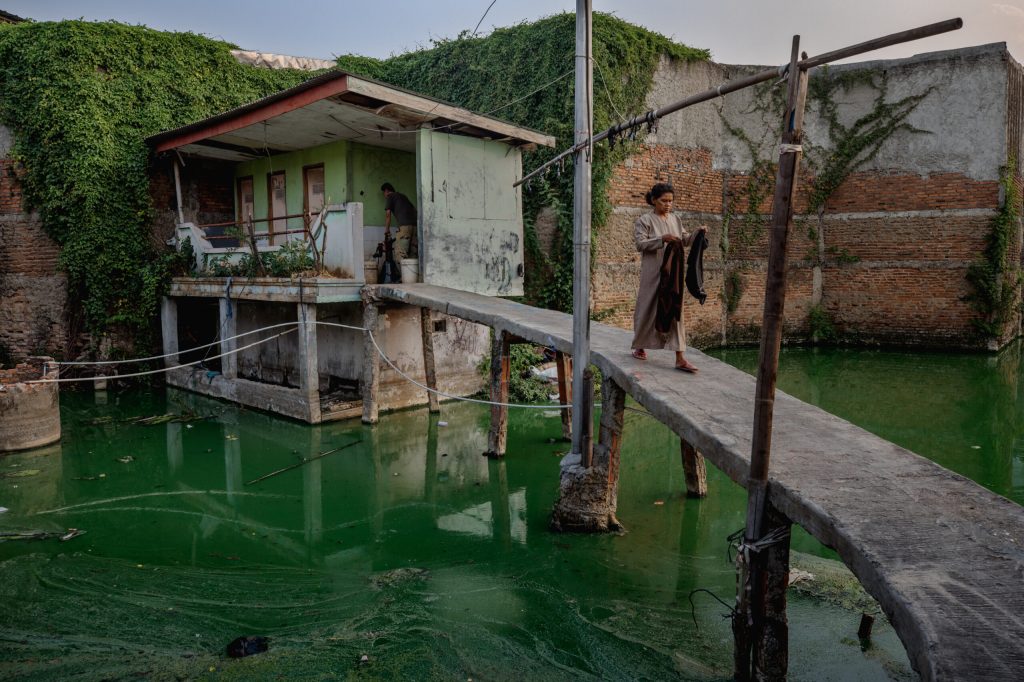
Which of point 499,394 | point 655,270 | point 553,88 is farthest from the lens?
point 553,88

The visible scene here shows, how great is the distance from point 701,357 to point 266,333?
8.86 m

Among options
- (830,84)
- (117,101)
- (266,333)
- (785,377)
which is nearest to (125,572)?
(266,333)

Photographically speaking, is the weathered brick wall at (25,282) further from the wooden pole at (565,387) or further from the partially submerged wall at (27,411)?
the wooden pole at (565,387)

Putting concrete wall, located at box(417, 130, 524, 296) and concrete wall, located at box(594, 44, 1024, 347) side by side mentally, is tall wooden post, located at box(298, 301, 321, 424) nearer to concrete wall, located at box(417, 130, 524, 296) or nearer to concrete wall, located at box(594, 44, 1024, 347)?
concrete wall, located at box(417, 130, 524, 296)

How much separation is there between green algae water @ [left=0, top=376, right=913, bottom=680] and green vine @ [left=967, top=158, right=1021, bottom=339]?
8035mm

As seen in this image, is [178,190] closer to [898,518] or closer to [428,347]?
[428,347]

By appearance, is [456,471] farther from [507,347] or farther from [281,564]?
[281,564]

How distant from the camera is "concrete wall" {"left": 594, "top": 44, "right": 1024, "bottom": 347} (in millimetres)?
15398

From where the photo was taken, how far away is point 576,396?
20.5ft

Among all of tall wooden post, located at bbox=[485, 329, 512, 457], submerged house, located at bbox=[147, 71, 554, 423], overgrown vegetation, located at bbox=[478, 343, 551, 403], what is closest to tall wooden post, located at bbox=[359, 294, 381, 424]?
submerged house, located at bbox=[147, 71, 554, 423]

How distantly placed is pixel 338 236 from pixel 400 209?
141 cm

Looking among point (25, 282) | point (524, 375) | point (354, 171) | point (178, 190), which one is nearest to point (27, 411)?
point (25, 282)

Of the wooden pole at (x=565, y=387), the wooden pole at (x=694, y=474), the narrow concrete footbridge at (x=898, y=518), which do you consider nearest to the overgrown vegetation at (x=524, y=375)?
the wooden pole at (x=565, y=387)

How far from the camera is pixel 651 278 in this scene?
19.8ft
